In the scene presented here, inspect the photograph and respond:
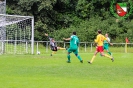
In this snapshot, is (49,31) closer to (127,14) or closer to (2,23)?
(127,14)

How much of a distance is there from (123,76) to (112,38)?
36.1m

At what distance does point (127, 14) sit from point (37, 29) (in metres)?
13.0

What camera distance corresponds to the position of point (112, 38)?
2015 inches

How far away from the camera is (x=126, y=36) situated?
49.7 meters

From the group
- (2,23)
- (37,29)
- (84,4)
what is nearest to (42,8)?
(37,29)

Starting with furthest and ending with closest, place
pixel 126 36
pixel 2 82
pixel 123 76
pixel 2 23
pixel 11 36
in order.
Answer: pixel 126 36 < pixel 11 36 < pixel 2 23 < pixel 123 76 < pixel 2 82

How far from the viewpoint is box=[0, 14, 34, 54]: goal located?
3253cm

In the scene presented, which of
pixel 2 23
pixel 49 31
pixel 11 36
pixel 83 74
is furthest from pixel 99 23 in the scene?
pixel 83 74

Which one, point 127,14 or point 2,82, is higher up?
point 127,14

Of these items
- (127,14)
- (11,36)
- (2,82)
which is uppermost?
(127,14)

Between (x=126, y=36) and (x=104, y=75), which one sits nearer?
(x=104, y=75)

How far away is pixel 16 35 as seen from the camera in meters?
37.9

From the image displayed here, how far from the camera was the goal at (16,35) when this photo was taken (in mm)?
32531

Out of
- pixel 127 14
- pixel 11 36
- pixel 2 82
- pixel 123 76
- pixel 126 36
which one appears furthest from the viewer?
pixel 127 14
